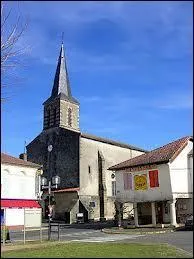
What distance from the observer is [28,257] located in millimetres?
13820

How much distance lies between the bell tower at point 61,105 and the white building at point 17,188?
1825 centimetres

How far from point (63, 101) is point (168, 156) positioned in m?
31.0

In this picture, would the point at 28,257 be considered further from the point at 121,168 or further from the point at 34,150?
the point at 34,150

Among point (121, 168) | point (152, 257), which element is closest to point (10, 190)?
point (121, 168)

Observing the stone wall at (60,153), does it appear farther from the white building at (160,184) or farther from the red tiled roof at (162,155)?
the red tiled roof at (162,155)

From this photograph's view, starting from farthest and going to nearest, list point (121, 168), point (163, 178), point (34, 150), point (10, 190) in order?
point (34, 150), point (10, 190), point (121, 168), point (163, 178)

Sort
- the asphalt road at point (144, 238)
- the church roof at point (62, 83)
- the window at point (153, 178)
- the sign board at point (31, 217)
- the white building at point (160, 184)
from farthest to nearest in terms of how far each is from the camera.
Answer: the church roof at point (62, 83), the window at point (153, 178), the white building at point (160, 184), the sign board at point (31, 217), the asphalt road at point (144, 238)

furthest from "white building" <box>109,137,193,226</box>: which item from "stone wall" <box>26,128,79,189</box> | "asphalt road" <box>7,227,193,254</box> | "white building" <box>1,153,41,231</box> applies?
"stone wall" <box>26,128,79,189</box>

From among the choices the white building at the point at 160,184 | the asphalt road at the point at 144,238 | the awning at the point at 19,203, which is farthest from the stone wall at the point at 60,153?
the asphalt road at the point at 144,238

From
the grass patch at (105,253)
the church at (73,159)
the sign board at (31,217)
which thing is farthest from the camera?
the church at (73,159)

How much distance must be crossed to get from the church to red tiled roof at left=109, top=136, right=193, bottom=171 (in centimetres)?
1556

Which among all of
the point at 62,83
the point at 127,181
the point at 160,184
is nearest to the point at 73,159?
the point at 62,83

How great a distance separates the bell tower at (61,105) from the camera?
60094 mm

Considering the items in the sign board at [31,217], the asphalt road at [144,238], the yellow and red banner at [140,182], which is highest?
the yellow and red banner at [140,182]
